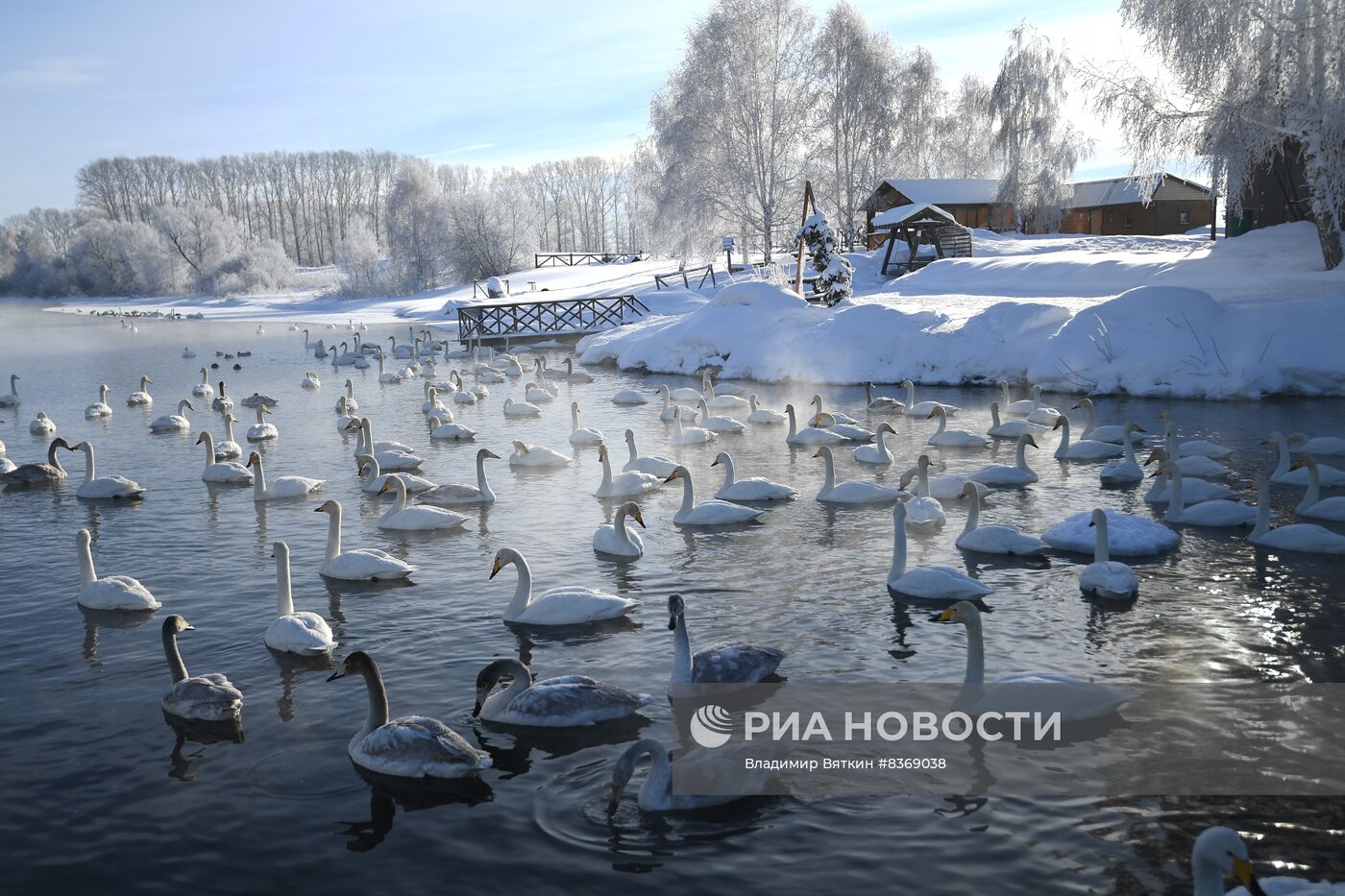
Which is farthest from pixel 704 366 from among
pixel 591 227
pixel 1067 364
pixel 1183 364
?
pixel 591 227

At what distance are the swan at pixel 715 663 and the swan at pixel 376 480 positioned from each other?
26.2 ft

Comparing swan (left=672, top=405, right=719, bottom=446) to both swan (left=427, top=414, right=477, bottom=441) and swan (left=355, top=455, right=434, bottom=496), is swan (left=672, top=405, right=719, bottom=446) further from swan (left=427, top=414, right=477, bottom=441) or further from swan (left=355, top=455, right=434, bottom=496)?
swan (left=355, top=455, right=434, bottom=496)

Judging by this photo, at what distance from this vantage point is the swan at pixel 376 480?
640 inches

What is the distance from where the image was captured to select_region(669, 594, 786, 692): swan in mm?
8461

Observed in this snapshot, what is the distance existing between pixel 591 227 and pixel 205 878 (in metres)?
153

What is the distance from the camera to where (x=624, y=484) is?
1614 cm

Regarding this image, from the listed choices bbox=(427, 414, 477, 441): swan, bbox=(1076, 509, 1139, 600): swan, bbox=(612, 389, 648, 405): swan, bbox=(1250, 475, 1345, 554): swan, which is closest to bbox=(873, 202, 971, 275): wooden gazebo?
bbox=(612, 389, 648, 405): swan

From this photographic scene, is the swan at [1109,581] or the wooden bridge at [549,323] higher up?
the wooden bridge at [549,323]

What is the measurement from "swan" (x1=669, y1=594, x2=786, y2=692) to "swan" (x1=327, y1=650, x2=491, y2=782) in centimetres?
179

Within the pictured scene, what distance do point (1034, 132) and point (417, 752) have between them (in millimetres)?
62651

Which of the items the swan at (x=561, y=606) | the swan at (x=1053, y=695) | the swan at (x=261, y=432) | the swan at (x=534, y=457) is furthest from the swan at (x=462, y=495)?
the swan at (x=1053, y=695)

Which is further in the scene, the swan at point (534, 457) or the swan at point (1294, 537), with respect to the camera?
the swan at point (534, 457)

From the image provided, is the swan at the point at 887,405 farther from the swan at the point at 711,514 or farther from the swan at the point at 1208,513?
the swan at the point at 711,514

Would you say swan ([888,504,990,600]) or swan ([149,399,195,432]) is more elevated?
swan ([149,399,195,432])
